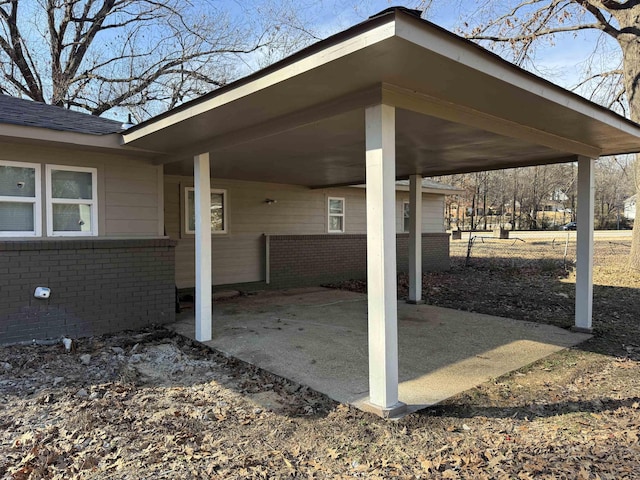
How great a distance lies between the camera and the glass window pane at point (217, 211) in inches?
376

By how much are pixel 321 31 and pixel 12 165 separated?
1209 centimetres

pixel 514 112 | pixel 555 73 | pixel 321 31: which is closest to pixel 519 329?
pixel 514 112

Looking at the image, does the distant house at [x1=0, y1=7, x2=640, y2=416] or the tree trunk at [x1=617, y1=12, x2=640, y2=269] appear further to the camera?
the tree trunk at [x1=617, y1=12, x2=640, y2=269]

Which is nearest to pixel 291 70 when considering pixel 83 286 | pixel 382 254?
pixel 382 254

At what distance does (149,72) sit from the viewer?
1834 cm

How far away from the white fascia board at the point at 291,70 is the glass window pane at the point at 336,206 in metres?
7.30

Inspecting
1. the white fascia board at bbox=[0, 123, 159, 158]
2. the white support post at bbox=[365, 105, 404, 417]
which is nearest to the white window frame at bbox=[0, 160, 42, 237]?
the white fascia board at bbox=[0, 123, 159, 158]

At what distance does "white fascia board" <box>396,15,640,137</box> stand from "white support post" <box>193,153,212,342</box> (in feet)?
12.3

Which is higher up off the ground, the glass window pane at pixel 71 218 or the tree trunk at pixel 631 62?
the tree trunk at pixel 631 62

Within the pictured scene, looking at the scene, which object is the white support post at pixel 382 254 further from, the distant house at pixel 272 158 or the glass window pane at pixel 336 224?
the glass window pane at pixel 336 224

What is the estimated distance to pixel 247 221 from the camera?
1004cm

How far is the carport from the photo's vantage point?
9.63ft

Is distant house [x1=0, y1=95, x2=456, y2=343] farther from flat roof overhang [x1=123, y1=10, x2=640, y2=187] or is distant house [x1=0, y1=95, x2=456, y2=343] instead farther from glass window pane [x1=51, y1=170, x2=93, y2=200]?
flat roof overhang [x1=123, y1=10, x2=640, y2=187]

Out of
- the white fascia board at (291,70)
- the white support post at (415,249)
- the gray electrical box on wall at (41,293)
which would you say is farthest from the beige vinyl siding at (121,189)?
the white support post at (415,249)
